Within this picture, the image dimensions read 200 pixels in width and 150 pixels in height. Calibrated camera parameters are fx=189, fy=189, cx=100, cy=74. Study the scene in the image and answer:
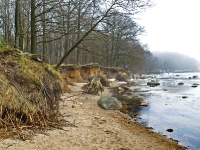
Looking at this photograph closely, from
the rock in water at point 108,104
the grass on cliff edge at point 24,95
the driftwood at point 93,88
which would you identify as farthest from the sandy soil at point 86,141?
the driftwood at point 93,88

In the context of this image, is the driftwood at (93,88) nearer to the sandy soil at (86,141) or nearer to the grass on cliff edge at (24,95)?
the grass on cliff edge at (24,95)

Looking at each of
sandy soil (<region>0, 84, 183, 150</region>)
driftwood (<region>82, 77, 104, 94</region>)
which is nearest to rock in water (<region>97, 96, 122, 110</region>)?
sandy soil (<region>0, 84, 183, 150</region>)

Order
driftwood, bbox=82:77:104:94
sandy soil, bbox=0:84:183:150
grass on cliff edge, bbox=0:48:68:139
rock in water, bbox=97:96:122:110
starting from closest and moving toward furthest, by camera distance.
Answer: sandy soil, bbox=0:84:183:150
grass on cliff edge, bbox=0:48:68:139
rock in water, bbox=97:96:122:110
driftwood, bbox=82:77:104:94

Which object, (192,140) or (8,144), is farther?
(192,140)

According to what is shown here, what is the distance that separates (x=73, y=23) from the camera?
23.4ft

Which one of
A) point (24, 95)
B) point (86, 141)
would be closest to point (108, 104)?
point (86, 141)

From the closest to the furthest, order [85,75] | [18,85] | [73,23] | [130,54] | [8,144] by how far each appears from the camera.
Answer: [8,144] < [18,85] < [73,23] < [85,75] < [130,54]

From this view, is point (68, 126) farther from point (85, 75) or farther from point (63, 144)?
point (85, 75)

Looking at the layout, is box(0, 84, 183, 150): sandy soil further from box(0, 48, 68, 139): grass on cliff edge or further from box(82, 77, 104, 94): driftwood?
box(82, 77, 104, 94): driftwood

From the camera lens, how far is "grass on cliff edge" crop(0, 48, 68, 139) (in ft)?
13.2

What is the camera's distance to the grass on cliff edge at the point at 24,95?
4020 mm

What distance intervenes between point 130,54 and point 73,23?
2820 cm

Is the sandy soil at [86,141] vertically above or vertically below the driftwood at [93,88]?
below

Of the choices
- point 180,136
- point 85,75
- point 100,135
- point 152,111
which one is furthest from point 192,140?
point 85,75
